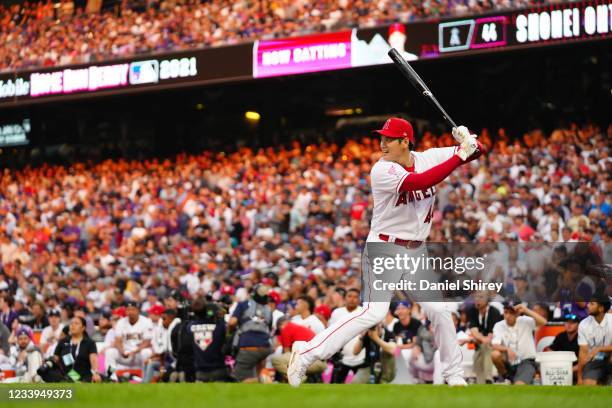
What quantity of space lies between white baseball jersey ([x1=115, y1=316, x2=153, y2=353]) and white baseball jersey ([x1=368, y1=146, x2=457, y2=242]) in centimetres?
726

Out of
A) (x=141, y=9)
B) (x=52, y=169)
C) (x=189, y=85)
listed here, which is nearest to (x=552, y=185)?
(x=189, y=85)

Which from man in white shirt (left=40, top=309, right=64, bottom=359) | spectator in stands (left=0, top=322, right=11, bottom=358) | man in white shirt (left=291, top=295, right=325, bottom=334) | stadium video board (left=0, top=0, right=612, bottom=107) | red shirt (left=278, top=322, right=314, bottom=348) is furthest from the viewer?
stadium video board (left=0, top=0, right=612, bottom=107)

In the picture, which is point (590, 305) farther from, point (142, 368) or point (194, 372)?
point (142, 368)

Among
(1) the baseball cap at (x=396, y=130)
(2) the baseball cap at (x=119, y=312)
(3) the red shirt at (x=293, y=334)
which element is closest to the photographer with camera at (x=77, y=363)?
(2) the baseball cap at (x=119, y=312)

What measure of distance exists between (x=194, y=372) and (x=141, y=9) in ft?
49.1

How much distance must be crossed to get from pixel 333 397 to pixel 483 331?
5519mm

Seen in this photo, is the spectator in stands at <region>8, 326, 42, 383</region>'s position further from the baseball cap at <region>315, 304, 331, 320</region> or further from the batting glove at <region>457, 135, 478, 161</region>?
the batting glove at <region>457, 135, 478, 161</region>

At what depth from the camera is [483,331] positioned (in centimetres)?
1230

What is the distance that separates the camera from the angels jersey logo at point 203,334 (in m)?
12.7

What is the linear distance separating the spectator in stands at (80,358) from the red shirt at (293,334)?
2.56 m

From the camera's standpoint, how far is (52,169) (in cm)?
2747

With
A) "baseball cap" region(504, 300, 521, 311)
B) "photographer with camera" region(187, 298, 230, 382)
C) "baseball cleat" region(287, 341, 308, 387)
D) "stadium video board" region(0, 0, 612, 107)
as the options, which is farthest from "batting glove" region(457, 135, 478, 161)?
"stadium video board" region(0, 0, 612, 107)

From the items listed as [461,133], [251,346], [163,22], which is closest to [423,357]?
[251,346]

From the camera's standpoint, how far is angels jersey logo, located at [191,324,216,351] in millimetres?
12727
